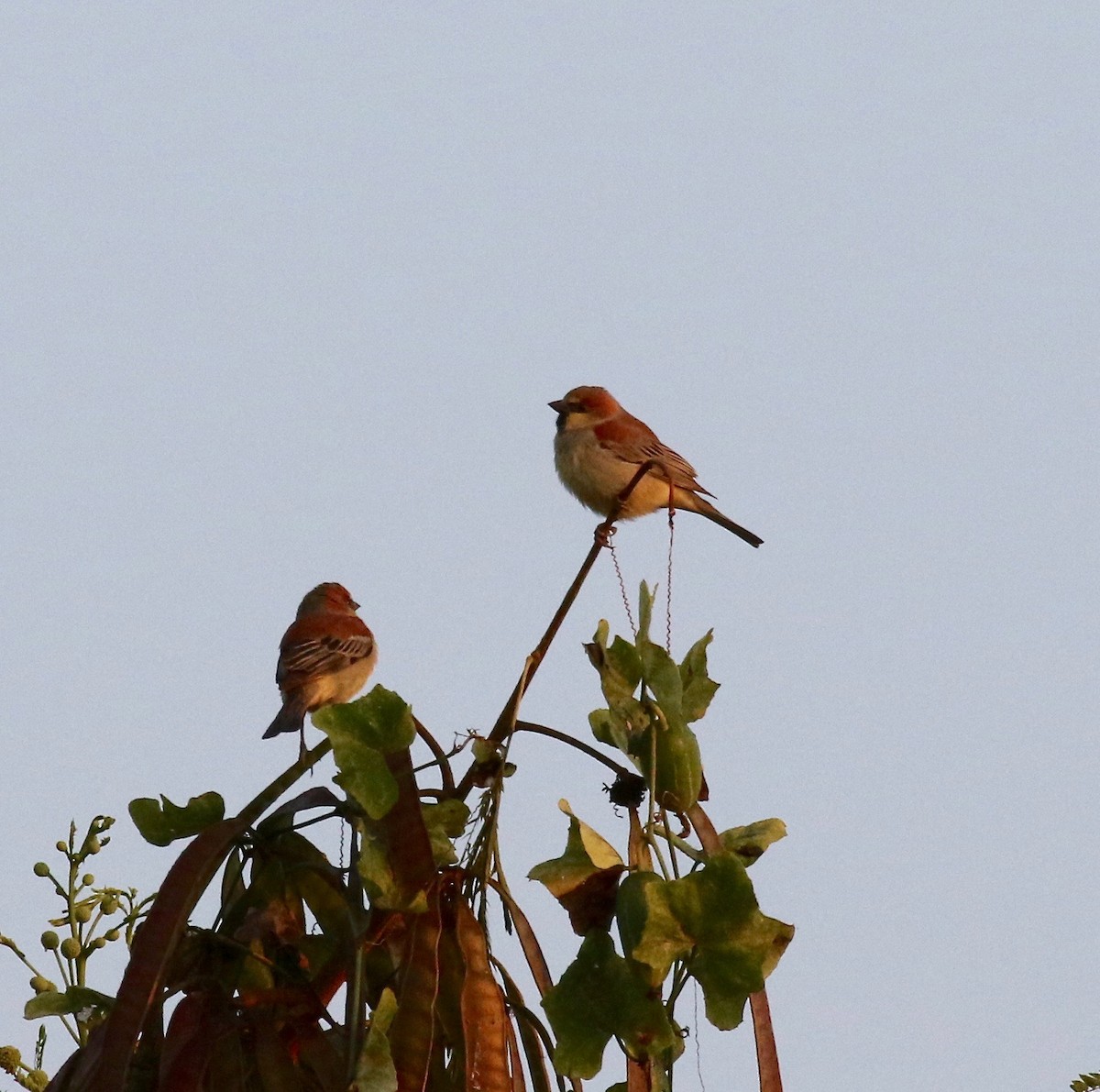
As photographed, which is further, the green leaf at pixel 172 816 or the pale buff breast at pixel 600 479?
the pale buff breast at pixel 600 479

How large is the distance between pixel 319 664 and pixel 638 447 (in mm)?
1863

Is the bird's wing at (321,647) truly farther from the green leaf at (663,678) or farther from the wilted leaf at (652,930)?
the wilted leaf at (652,930)

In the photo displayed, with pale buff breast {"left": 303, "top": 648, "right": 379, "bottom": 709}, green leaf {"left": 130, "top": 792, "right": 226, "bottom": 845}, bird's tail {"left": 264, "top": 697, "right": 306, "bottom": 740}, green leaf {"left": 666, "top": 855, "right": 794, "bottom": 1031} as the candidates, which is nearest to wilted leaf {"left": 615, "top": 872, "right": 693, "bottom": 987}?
green leaf {"left": 666, "top": 855, "right": 794, "bottom": 1031}

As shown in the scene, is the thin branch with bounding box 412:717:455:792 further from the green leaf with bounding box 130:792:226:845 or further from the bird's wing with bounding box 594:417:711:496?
the bird's wing with bounding box 594:417:711:496

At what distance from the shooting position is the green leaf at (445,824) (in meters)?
2.64

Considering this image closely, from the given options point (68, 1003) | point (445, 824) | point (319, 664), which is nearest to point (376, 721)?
point (445, 824)

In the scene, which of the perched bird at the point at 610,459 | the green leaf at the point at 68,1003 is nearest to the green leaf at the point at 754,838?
the green leaf at the point at 68,1003

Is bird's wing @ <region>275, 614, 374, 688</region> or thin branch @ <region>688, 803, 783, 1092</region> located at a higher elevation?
bird's wing @ <region>275, 614, 374, 688</region>

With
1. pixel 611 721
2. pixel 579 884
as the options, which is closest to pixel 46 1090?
pixel 579 884

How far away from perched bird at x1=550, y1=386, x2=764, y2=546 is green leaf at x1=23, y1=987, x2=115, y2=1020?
4688mm

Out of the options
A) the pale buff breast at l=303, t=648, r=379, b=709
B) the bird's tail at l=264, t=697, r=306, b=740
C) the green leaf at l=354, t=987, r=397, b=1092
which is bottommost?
the green leaf at l=354, t=987, r=397, b=1092

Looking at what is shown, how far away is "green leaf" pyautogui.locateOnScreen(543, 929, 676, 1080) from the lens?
8.68 ft

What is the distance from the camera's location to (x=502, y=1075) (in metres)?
2.68

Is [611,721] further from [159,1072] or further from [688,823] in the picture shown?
[159,1072]
